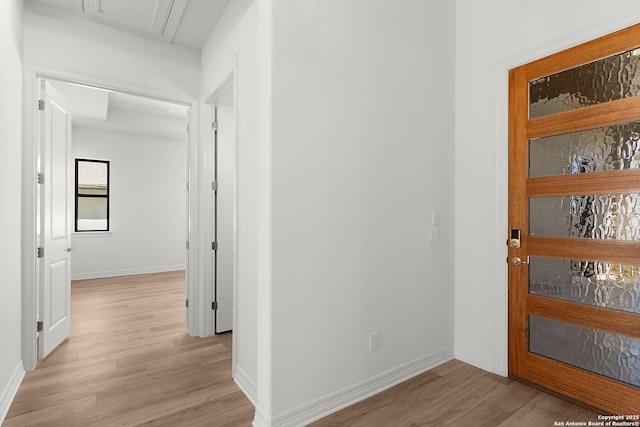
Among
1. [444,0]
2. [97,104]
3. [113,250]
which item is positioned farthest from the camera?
[113,250]

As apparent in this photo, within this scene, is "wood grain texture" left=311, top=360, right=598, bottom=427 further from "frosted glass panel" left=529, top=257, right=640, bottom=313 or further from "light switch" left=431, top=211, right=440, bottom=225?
"light switch" left=431, top=211, right=440, bottom=225

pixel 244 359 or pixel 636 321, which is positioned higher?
pixel 636 321

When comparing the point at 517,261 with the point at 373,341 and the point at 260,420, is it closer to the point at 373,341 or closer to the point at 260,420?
the point at 373,341

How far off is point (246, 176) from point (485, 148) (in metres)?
1.91

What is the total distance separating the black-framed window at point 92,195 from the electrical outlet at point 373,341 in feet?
21.0

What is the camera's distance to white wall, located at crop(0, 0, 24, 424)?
2.03 meters

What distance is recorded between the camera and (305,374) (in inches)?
76.2

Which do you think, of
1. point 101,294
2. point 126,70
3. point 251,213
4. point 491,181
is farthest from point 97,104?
point 491,181

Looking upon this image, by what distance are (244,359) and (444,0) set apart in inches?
132

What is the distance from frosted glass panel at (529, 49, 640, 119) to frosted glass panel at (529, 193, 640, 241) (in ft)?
2.03

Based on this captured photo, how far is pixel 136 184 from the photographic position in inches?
265

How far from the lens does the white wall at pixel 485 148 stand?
7.61ft

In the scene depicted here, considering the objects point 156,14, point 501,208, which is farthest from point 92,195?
point 501,208

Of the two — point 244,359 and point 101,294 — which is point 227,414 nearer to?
point 244,359
